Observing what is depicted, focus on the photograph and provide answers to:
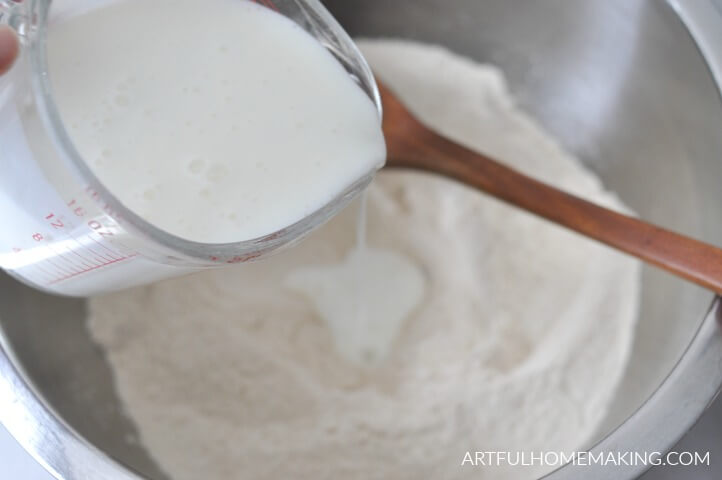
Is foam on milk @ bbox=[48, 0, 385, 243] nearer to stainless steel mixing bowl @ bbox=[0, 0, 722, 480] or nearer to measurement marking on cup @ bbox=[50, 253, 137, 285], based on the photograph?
measurement marking on cup @ bbox=[50, 253, 137, 285]

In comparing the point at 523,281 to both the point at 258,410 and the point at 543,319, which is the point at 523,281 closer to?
the point at 543,319

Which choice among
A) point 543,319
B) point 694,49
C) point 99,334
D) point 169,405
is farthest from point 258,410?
point 694,49

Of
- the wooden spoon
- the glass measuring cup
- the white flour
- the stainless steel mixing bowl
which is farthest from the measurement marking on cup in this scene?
the wooden spoon

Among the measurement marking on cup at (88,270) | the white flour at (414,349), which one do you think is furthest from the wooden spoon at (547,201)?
the measurement marking on cup at (88,270)

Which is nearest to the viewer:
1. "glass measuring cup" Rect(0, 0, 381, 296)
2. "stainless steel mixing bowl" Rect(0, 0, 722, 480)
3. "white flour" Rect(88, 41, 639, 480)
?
"glass measuring cup" Rect(0, 0, 381, 296)

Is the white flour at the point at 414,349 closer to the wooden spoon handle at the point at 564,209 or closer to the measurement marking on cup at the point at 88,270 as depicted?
the wooden spoon handle at the point at 564,209
